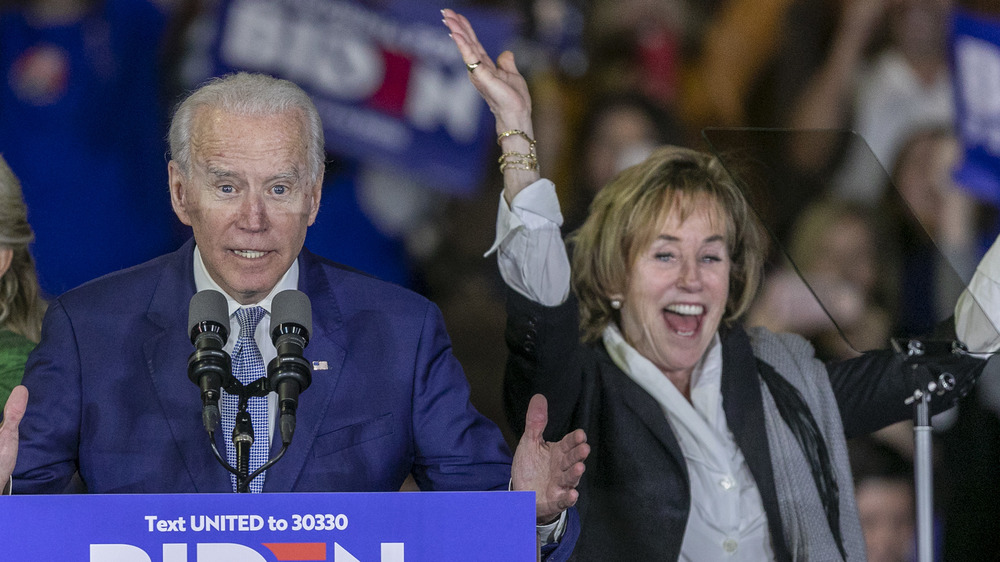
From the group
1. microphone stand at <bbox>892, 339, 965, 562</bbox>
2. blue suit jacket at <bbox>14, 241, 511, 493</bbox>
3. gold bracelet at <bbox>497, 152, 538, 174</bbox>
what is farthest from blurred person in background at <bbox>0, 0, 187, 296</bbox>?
microphone stand at <bbox>892, 339, 965, 562</bbox>

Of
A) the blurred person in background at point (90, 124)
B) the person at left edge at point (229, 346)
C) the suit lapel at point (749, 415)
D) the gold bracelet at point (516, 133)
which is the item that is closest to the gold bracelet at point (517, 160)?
the gold bracelet at point (516, 133)

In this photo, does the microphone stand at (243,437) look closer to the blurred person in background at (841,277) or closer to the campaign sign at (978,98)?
the blurred person in background at (841,277)

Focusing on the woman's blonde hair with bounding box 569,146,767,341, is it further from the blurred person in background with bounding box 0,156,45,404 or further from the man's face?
the blurred person in background with bounding box 0,156,45,404

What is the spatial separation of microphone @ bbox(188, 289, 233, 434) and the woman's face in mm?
1594

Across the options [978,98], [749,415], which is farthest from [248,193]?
[978,98]

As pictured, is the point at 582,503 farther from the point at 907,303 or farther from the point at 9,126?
the point at 9,126

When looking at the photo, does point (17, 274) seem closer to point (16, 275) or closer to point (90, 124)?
point (16, 275)

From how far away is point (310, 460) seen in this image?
270 cm

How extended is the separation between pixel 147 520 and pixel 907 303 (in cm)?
225

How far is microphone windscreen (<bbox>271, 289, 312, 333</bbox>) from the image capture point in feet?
6.71

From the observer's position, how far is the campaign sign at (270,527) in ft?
6.45

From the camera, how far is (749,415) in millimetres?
3303

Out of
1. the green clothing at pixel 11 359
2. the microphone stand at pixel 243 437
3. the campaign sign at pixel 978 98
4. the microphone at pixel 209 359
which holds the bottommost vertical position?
the microphone stand at pixel 243 437

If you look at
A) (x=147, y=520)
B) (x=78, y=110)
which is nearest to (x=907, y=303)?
(x=147, y=520)
